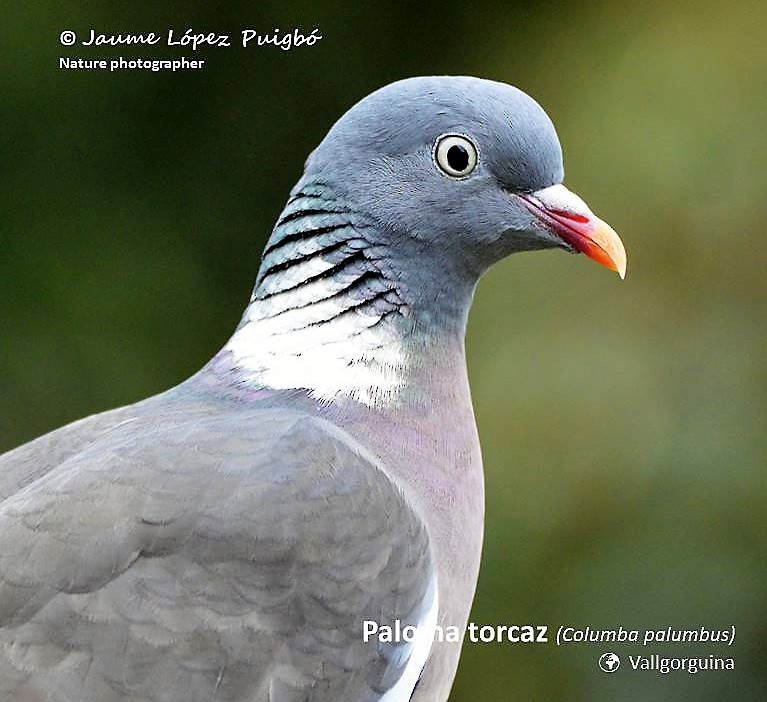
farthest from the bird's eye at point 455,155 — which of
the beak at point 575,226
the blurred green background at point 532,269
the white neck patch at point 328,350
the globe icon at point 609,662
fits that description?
the blurred green background at point 532,269

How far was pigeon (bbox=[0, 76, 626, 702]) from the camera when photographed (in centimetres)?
204

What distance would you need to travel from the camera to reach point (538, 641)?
13.7 ft

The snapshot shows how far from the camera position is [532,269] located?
4.52 m

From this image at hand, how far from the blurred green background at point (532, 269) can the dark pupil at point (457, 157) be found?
195cm

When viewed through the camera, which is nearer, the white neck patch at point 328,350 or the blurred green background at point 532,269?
the white neck patch at point 328,350

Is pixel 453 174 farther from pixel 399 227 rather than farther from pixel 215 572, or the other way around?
pixel 215 572

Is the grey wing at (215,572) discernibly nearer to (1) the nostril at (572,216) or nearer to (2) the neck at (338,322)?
(2) the neck at (338,322)

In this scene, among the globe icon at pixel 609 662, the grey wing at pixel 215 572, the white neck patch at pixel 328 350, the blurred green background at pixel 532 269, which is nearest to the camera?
the grey wing at pixel 215 572

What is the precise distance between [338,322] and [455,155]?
35 cm

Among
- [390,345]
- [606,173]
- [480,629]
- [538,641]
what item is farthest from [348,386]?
[606,173]

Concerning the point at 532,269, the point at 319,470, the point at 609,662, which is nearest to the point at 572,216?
the point at 319,470

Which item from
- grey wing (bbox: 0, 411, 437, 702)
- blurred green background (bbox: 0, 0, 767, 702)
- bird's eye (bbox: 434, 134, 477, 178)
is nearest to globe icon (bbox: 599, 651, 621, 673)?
blurred green background (bbox: 0, 0, 767, 702)

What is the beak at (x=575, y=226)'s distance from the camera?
93.7 inches

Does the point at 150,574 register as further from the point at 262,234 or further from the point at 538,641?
the point at 262,234
